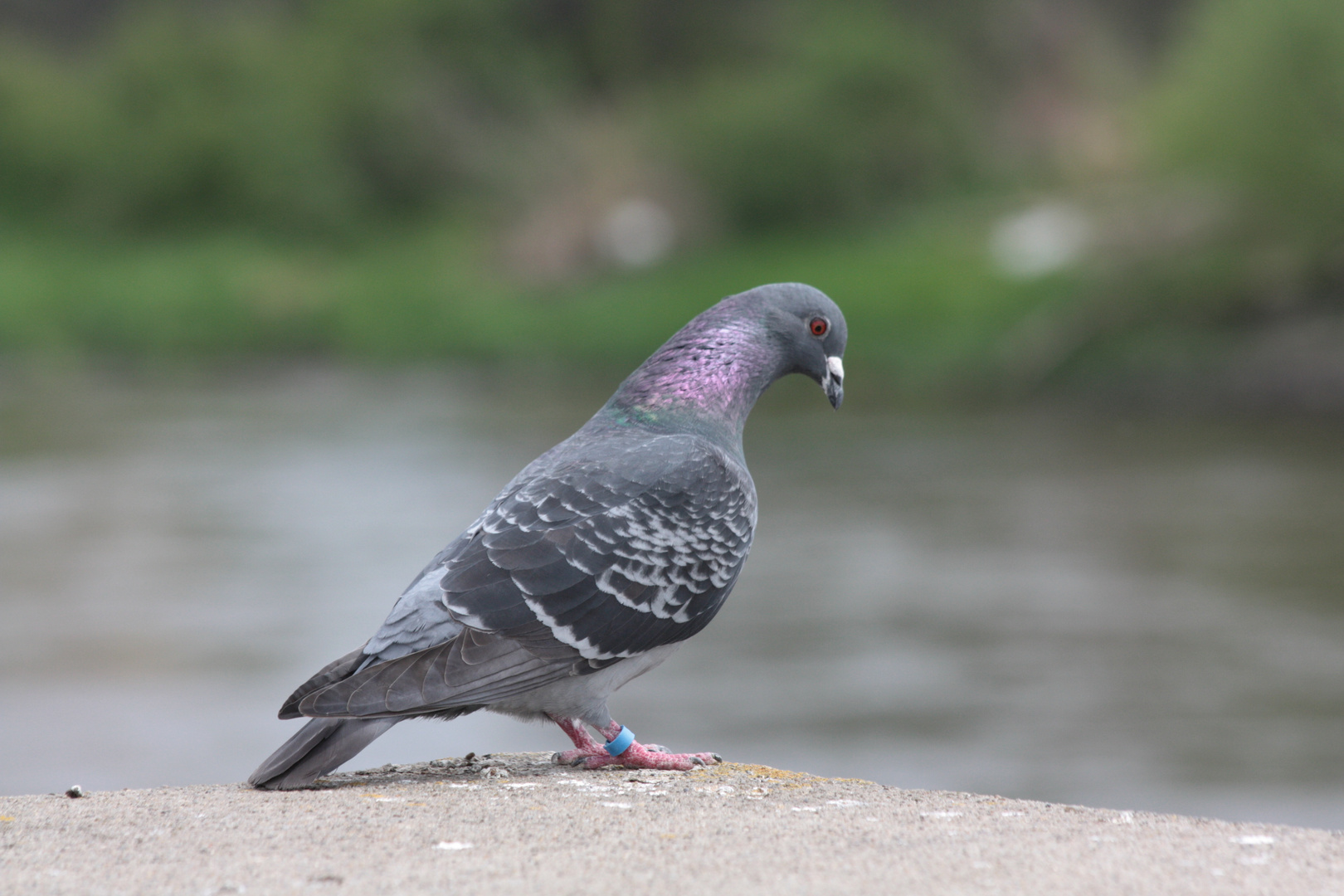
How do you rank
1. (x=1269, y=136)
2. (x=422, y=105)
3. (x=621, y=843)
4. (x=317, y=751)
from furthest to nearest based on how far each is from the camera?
1. (x=422, y=105)
2. (x=1269, y=136)
3. (x=317, y=751)
4. (x=621, y=843)

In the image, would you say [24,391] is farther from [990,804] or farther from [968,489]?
[990,804]

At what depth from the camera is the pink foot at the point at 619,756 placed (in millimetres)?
5320

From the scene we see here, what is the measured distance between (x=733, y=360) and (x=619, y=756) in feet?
5.12

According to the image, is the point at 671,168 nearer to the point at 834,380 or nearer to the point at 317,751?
the point at 834,380

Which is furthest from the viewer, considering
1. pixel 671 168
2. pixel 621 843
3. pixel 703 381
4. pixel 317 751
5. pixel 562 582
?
pixel 671 168

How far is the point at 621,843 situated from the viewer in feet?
13.4

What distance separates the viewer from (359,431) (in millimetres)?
25531

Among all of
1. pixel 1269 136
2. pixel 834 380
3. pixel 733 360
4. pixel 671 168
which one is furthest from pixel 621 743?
pixel 671 168

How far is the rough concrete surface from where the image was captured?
368 cm

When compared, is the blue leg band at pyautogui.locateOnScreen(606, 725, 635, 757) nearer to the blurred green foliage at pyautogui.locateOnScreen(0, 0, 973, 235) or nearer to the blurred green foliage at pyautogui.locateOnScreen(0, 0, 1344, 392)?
the blurred green foliage at pyautogui.locateOnScreen(0, 0, 1344, 392)

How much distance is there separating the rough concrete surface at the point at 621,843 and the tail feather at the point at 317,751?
69mm

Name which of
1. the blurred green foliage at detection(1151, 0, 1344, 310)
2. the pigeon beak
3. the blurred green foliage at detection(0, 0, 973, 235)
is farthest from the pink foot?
the blurred green foliage at detection(0, 0, 973, 235)

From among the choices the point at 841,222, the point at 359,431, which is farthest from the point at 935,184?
the point at 359,431

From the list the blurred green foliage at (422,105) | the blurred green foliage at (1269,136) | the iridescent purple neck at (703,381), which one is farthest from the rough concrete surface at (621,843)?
the blurred green foliage at (422,105)
